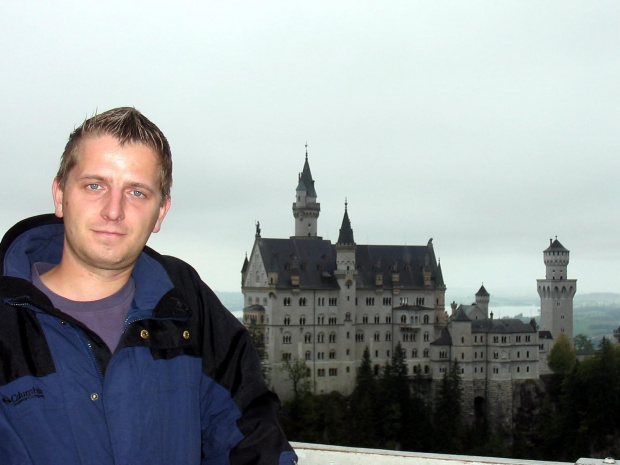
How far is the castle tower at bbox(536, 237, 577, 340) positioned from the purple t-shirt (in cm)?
8658

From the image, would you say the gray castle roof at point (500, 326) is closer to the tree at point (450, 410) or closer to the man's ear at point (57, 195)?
the tree at point (450, 410)

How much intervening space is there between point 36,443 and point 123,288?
0.77 meters

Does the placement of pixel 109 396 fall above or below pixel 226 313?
below

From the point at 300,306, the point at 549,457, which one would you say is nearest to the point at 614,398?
the point at 549,457

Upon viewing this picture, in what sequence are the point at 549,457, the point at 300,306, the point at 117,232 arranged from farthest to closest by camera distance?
the point at 300,306, the point at 549,457, the point at 117,232

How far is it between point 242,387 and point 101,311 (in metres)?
0.69

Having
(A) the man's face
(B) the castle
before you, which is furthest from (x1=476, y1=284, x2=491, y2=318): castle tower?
(A) the man's face

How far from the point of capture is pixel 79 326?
309 centimetres

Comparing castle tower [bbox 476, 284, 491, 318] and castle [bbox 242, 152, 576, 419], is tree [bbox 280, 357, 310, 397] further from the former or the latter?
castle tower [bbox 476, 284, 491, 318]

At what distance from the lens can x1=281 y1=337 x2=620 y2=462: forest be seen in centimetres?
5528

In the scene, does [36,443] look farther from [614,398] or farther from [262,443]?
[614,398]

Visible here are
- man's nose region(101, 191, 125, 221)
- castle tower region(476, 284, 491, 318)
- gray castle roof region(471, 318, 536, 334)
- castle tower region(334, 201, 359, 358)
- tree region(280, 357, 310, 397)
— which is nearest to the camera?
man's nose region(101, 191, 125, 221)

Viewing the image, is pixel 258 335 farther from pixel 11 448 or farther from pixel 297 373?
pixel 11 448

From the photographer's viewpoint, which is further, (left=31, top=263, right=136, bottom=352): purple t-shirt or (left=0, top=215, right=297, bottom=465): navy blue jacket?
(left=31, top=263, right=136, bottom=352): purple t-shirt
